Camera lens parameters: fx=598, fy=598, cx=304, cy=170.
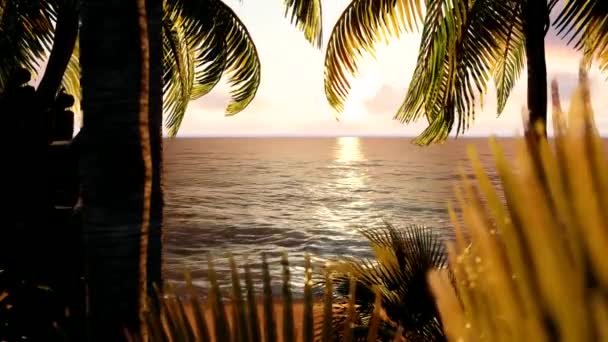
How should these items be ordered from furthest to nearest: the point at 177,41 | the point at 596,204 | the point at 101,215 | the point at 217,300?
the point at 177,41 < the point at 101,215 < the point at 217,300 < the point at 596,204

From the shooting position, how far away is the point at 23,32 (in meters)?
9.35

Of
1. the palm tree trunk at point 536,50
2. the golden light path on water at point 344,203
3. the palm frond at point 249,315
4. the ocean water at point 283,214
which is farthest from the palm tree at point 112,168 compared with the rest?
the golden light path on water at point 344,203

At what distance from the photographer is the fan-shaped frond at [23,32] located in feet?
28.3

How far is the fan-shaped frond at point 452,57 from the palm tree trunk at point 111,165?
4474 mm

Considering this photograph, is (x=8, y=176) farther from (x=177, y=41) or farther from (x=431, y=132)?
(x=177, y=41)

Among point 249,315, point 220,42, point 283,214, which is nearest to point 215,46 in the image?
point 220,42

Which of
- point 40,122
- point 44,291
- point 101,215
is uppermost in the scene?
point 40,122

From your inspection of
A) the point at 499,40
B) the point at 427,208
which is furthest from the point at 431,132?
the point at 427,208

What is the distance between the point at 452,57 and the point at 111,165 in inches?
192

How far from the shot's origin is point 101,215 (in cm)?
316

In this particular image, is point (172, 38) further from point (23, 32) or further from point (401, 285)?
point (401, 285)

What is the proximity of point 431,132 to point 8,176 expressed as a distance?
18.1ft

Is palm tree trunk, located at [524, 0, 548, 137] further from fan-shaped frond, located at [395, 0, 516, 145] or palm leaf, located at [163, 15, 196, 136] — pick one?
palm leaf, located at [163, 15, 196, 136]

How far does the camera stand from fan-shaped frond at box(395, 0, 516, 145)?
272 inches
